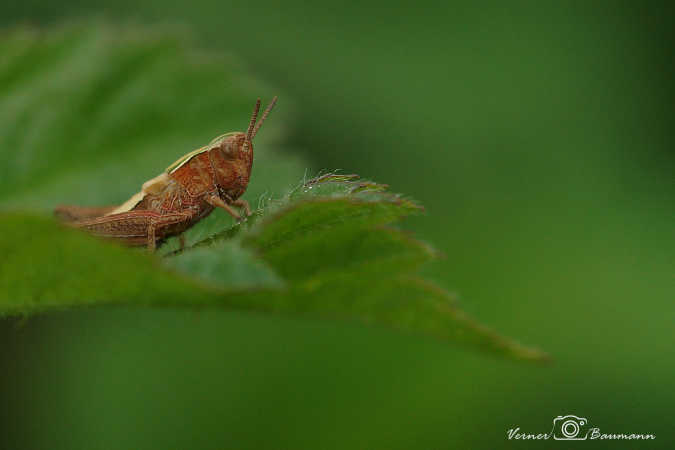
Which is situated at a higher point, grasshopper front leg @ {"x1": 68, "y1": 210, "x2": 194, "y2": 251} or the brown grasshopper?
the brown grasshopper

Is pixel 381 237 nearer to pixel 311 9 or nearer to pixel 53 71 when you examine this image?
pixel 53 71

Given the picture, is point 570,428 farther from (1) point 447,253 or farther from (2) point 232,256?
(2) point 232,256

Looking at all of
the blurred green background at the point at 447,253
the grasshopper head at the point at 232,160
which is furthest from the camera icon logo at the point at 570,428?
the grasshopper head at the point at 232,160

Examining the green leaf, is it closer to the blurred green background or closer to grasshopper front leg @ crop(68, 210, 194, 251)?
grasshopper front leg @ crop(68, 210, 194, 251)

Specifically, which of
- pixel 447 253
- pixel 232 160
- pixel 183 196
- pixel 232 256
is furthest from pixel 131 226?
pixel 447 253

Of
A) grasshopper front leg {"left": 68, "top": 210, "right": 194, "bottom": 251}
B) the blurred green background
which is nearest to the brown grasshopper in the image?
grasshopper front leg {"left": 68, "top": 210, "right": 194, "bottom": 251}

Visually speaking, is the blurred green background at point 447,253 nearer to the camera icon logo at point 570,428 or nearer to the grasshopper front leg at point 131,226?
the camera icon logo at point 570,428

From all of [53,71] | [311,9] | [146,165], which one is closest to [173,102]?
[146,165]
